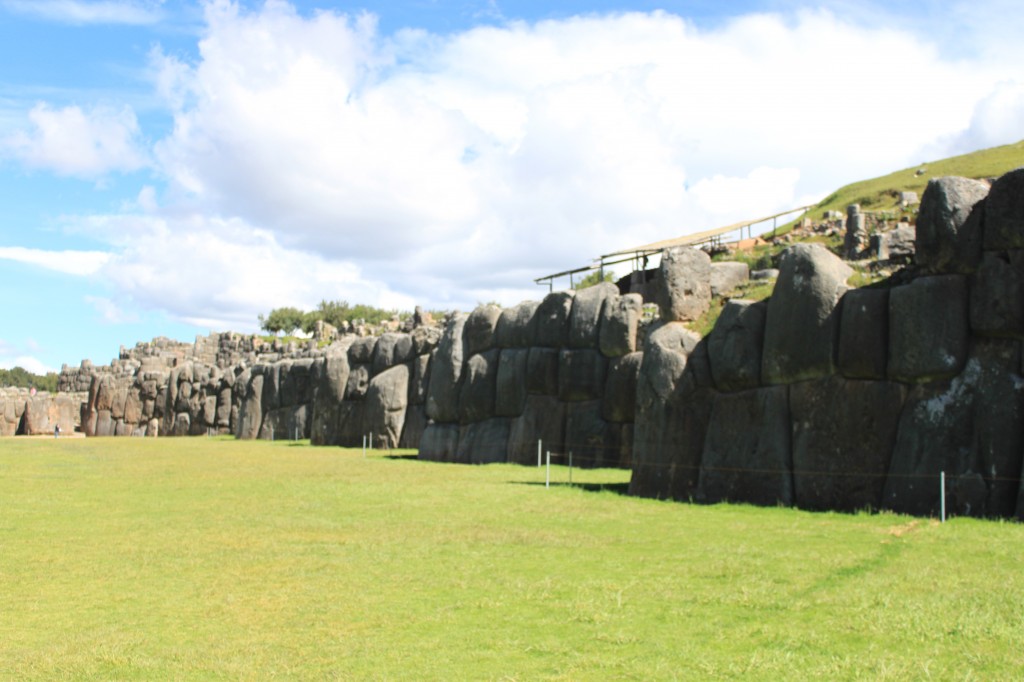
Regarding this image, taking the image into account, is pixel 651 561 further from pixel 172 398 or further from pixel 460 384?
pixel 172 398

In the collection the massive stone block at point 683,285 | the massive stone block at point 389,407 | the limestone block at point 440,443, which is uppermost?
the massive stone block at point 683,285

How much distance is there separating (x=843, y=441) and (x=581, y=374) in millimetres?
11345

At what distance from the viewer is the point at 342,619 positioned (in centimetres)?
848

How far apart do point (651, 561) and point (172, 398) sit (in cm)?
5068

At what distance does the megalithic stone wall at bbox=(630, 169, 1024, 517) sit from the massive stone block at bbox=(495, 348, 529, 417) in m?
9.97

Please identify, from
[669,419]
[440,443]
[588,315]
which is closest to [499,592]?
[669,419]

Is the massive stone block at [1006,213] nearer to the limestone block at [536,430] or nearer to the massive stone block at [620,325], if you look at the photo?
the massive stone block at [620,325]

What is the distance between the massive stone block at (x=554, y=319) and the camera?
2752 cm

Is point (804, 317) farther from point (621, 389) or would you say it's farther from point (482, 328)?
point (482, 328)

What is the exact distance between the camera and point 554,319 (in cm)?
2781

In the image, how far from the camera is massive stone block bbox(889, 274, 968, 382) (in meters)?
14.5

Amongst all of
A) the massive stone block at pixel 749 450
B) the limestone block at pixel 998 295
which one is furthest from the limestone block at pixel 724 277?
the limestone block at pixel 998 295

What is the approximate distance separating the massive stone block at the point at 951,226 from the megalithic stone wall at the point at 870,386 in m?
0.02

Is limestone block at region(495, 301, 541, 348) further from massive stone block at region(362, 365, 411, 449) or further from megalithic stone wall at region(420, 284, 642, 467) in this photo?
massive stone block at region(362, 365, 411, 449)
